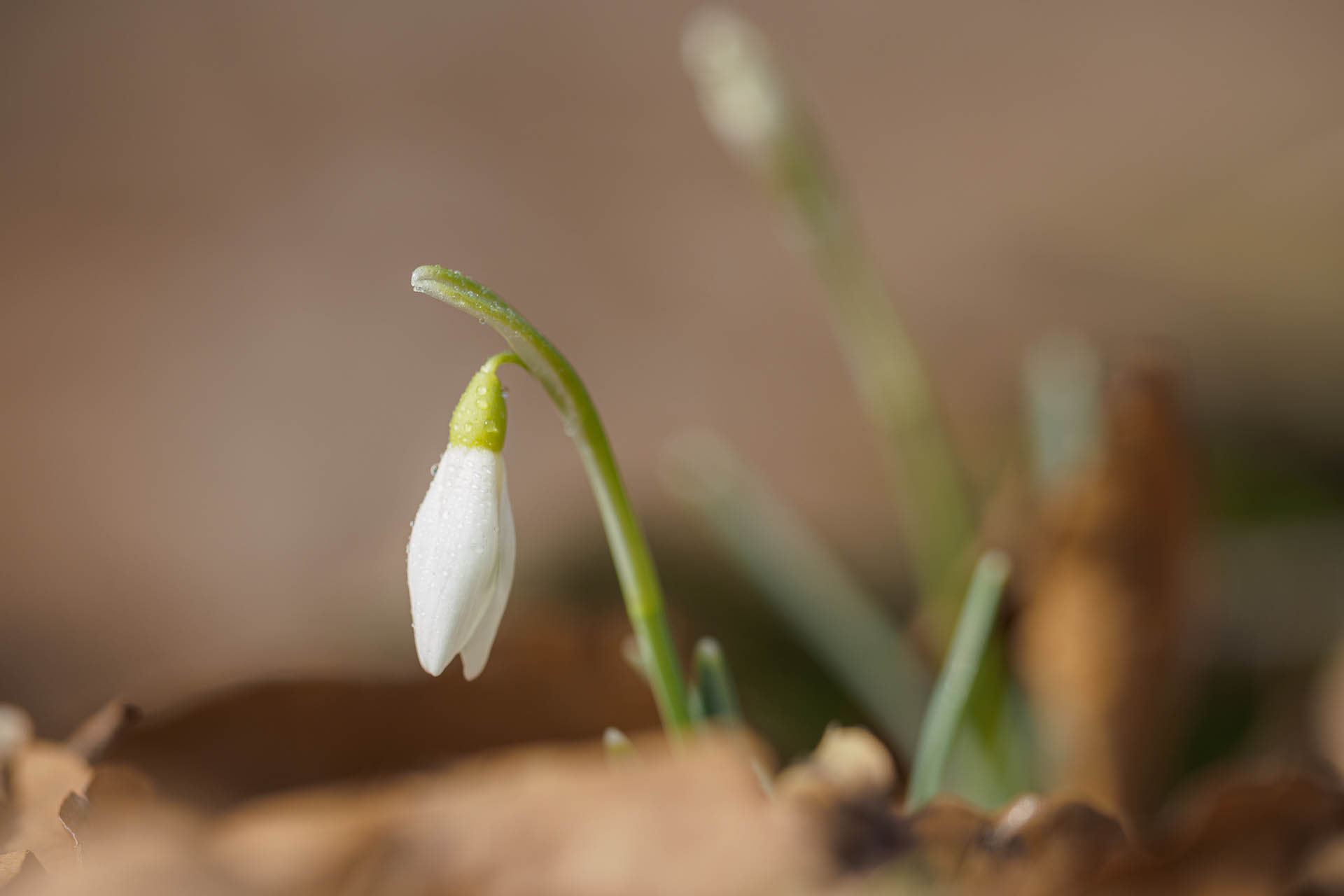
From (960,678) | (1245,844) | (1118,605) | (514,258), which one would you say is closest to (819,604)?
(1118,605)

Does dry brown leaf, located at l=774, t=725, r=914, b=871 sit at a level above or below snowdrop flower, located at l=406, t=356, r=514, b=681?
below

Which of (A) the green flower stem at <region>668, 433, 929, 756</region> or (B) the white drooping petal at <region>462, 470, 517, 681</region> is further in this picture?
(A) the green flower stem at <region>668, 433, 929, 756</region>

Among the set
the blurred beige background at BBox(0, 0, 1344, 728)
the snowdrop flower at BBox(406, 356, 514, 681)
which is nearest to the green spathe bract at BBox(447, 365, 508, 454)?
the snowdrop flower at BBox(406, 356, 514, 681)

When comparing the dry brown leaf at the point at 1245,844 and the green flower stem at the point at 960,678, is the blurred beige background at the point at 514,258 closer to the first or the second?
the green flower stem at the point at 960,678

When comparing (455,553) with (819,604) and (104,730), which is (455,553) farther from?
(819,604)

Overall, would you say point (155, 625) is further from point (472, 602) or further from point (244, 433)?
point (472, 602)

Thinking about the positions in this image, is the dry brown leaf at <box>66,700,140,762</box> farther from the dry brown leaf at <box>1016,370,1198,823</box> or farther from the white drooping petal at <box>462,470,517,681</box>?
the dry brown leaf at <box>1016,370,1198,823</box>
